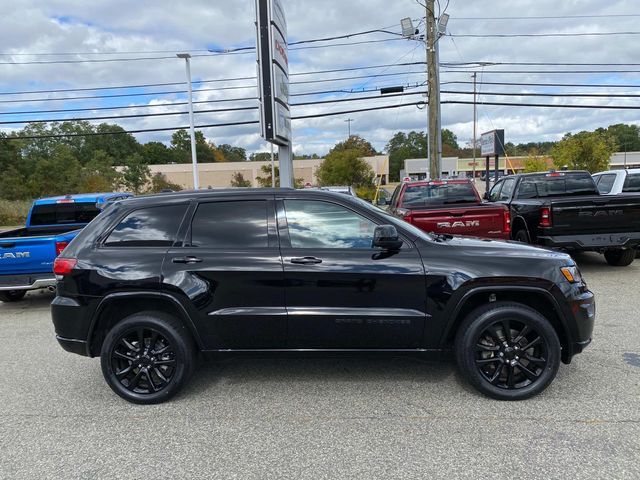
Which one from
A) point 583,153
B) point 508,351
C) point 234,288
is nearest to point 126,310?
point 234,288

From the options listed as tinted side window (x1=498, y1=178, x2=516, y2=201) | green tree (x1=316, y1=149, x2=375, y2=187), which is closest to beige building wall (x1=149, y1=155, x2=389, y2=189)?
green tree (x1=316, y1=149, x2=375, y2=187)

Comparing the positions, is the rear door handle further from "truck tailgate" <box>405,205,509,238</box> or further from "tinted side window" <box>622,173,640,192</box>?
"tinted side window" <box>622,173,640,192</box>

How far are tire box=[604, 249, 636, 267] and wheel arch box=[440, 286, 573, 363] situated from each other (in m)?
6.27

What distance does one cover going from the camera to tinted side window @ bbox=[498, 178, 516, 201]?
34.7 feet

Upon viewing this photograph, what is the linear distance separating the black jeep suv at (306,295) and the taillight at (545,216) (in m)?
4.50

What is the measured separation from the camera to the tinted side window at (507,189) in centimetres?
1057

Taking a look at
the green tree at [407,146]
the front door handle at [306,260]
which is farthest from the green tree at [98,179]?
the green tree at [407,146]

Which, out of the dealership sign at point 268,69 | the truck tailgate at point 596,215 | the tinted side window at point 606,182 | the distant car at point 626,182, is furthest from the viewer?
the tinted side window at point 606,182

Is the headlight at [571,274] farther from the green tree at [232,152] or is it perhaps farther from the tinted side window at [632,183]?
the green tree at [232,152]

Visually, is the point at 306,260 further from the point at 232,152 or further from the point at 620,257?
the point at 232,152

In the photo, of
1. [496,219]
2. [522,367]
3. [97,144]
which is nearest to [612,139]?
[496,219]

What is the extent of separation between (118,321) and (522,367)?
3322 mm

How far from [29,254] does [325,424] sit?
545 centimetres

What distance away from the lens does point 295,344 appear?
12.5ft
